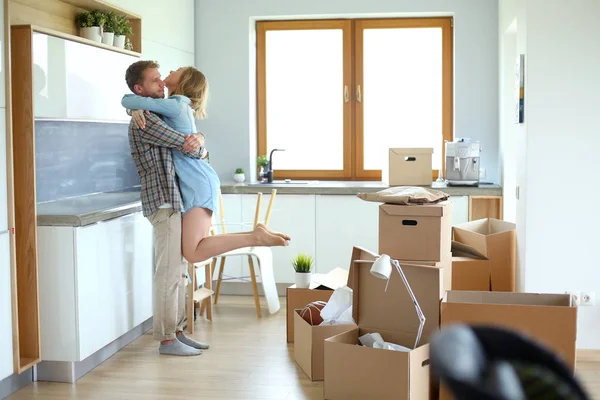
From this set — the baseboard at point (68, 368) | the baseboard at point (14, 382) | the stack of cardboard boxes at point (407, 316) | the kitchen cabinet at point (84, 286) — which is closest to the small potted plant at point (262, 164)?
the kitchen cabinet at point (84, 286)

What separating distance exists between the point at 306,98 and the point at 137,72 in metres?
2.34

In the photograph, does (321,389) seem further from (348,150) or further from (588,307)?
(348,150)

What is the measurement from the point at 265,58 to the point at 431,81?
1375 millimetres

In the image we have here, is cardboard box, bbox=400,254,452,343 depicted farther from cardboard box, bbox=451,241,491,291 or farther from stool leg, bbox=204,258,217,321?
stool leg, bbox=204,258,217,321

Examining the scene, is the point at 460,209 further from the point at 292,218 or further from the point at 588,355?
the point at 588,355

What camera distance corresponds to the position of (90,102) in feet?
14.4

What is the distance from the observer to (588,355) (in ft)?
14.4

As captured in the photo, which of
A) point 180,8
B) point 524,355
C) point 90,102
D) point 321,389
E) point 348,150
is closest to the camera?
point 524,355

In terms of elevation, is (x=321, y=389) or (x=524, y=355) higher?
(x=524, y=355)

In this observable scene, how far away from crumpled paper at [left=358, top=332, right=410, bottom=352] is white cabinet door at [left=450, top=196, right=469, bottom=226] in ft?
7.58

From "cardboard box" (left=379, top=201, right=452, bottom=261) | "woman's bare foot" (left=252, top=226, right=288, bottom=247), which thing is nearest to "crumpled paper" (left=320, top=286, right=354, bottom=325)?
"cardboard box" (left=379, top=201, right=452, bottom=261)

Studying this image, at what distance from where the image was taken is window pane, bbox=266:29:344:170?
6.62m

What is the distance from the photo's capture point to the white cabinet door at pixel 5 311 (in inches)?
139

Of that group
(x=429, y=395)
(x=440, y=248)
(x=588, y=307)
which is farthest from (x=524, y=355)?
(x=588, y=307)
